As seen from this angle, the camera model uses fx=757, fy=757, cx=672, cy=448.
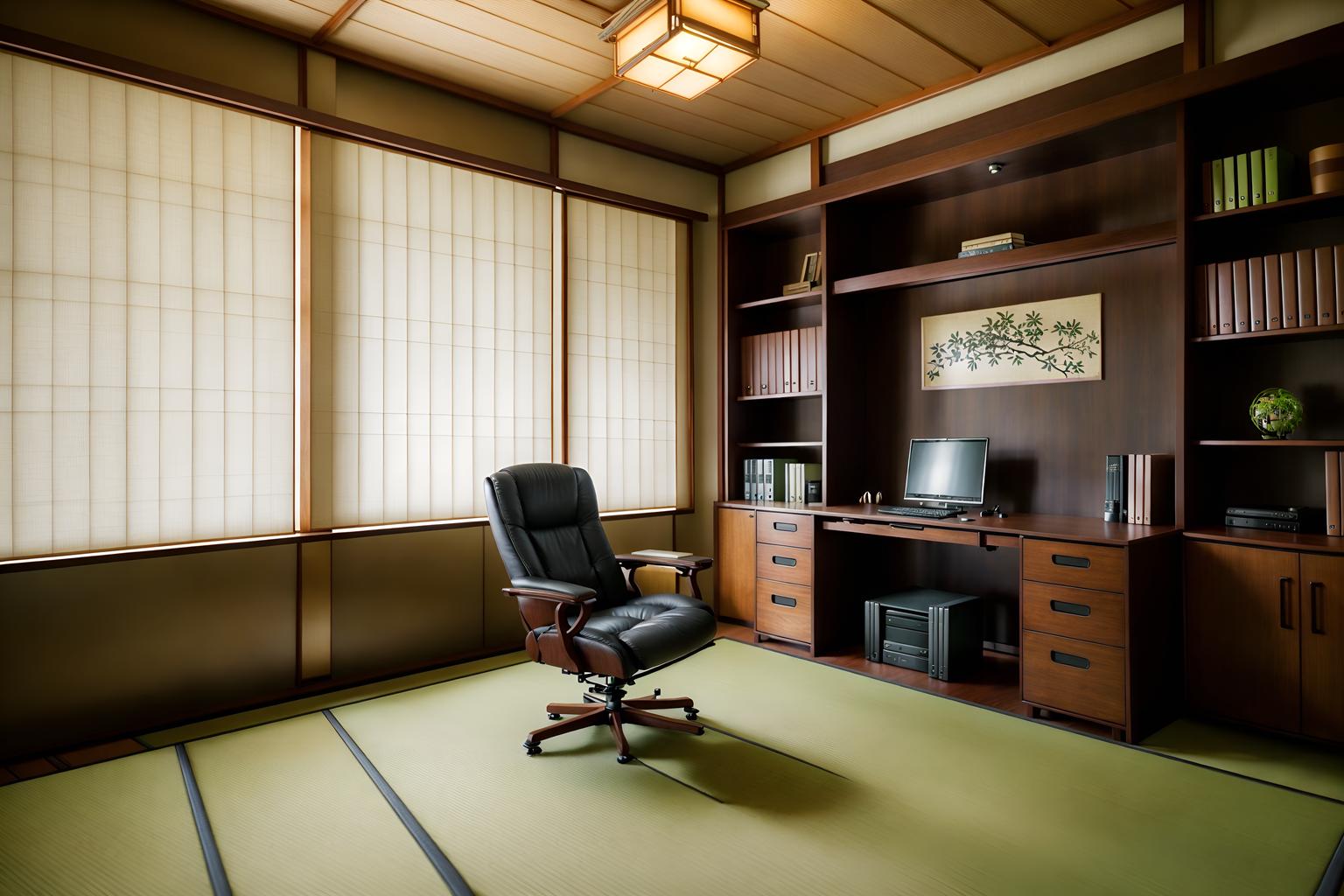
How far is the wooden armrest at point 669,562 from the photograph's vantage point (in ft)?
10.8

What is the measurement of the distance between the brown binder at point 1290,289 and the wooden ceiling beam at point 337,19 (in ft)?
12.7

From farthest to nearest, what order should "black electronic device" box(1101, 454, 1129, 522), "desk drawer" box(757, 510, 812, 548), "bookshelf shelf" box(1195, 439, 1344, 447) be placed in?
"desk drawer" box(757, 510, 812, 548)
"black electronic device" box(1101, 454, 1129, 522)
"bookshelf shelf" box(1195, 439, 1344, 447)

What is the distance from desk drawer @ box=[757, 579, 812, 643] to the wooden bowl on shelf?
110 inches

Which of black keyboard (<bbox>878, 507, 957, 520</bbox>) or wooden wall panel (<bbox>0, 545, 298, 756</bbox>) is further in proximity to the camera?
black keyboard (<bbox>878, 507, 957, 520</bbox>)

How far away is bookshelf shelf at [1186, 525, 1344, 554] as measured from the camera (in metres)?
2.76

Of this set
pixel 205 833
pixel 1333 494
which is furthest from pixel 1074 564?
pixel 205 833

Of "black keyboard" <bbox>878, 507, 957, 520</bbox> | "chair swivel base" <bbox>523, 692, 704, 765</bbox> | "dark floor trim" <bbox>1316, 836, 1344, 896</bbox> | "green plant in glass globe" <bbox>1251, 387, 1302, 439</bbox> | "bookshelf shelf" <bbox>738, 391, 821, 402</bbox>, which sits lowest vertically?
"dark floor trim" <bbox>1316, 836, 1344, 896</bbox>

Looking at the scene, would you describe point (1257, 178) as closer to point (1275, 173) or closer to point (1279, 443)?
point (1275, 173)

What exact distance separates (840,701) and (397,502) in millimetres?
2397

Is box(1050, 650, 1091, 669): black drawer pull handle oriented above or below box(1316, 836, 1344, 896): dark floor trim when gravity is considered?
above

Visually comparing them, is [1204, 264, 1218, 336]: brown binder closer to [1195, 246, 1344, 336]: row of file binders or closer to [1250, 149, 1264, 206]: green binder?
[1195, 246, 1344, 336]: row of file binders

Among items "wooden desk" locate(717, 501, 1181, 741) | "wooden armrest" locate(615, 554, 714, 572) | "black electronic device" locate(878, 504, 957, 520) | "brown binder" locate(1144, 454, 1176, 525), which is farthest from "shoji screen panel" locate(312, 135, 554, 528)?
"brown binder" locate(1144, 454, 1176, 525)

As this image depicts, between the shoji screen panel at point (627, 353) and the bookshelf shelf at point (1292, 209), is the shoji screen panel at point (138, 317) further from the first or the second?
the bookshelf shelf at point (1292, 209)

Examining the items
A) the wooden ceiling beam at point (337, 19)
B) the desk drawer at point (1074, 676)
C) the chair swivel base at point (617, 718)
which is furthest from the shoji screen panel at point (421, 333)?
the desk drawer at point (1074, 676)
